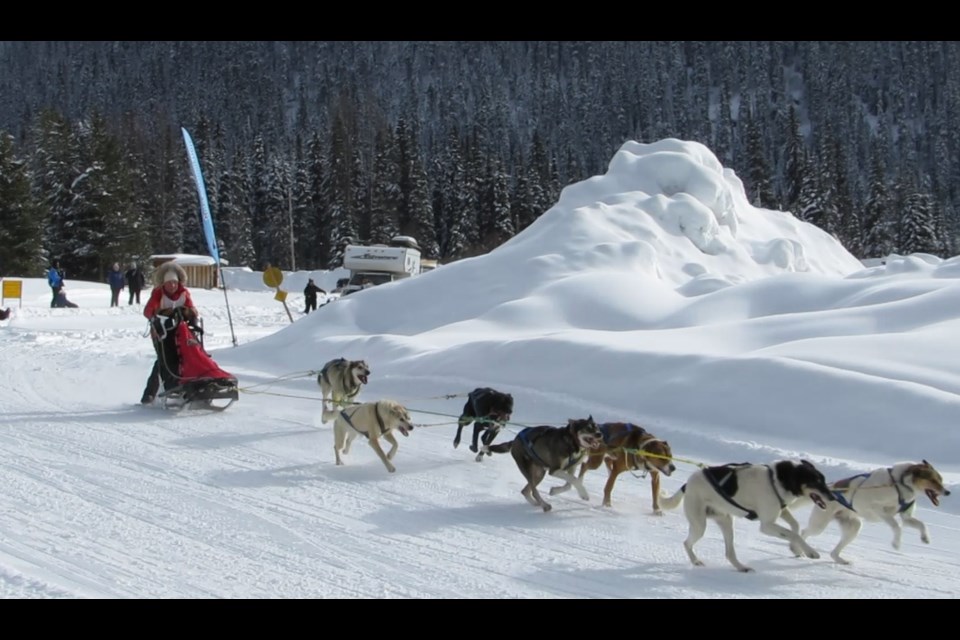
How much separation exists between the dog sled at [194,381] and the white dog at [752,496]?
6.75 metres

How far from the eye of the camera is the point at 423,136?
135 meters

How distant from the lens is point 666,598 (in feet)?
15.4

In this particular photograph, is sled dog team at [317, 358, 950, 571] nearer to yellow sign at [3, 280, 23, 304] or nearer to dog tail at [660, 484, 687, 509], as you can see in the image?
dog tail at [660, 484, 687, 509]

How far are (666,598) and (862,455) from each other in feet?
12.5

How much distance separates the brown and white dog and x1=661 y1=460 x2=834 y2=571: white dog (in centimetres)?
101

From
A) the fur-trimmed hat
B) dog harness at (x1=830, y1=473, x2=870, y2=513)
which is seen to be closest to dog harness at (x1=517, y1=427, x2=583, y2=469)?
dog harness at (x1=830, y1=473, x2=870, y2=513)

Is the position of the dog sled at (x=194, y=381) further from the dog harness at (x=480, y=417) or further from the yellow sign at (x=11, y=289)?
the yellow sign at (x=11, y=289)

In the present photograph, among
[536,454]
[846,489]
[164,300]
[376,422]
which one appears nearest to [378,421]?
[376,422]

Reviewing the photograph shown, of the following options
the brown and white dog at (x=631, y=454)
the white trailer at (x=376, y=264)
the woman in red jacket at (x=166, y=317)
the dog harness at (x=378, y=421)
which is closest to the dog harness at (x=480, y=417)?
the dog harness at (x=378, y=421)

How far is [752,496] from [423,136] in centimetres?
13367

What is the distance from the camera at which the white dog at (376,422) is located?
750cm

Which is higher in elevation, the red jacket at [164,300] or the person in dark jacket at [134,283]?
the person in dark jacket at [134,283]

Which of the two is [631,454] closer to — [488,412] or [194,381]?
[488,412]

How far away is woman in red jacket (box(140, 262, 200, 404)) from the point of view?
10.5m
